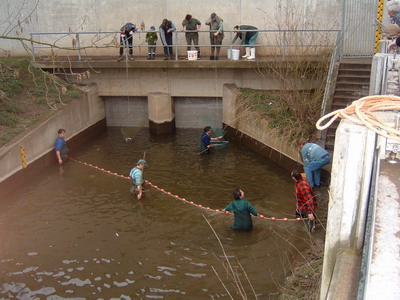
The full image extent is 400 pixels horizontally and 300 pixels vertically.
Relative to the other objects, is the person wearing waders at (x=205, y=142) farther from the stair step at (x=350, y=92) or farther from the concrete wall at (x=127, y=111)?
the concrete wall at (x=127, y=111)

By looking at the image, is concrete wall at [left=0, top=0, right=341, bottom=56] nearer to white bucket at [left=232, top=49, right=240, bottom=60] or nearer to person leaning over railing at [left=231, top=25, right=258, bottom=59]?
person leaning over railing at [left=231, top=25, right=258, bottom=59]

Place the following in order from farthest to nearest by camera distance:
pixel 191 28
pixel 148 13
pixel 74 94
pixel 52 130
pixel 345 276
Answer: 1. pixel 148 13
2. pixel 191 28
3. pixel 74 94
4. pixel 52 130
5. pixel 345 276

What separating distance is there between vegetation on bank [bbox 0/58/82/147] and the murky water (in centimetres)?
171

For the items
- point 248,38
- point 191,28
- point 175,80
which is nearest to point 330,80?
point 248,38

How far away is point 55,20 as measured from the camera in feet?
64.9

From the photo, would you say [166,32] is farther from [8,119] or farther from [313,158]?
[313,158]

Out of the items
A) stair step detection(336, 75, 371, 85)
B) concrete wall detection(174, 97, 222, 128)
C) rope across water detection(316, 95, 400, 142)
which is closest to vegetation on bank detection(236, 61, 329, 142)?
stair step detection(336, 75, 371, 85)

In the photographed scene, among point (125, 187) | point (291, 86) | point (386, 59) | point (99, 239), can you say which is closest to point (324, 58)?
point (291, 86)

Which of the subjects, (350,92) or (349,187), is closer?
(349,187)

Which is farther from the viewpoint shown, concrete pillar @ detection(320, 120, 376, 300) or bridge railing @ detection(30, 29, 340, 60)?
bridge railing @ detection(30, 29, 340, 60)

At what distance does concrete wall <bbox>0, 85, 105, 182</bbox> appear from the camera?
40.9 ft

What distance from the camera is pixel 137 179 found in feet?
37.6

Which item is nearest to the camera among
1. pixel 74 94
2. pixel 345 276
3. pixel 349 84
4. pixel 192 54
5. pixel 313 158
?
pixel 345 276

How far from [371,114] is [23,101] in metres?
14.4
